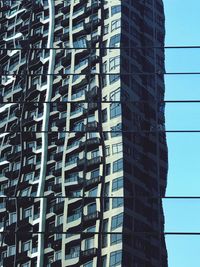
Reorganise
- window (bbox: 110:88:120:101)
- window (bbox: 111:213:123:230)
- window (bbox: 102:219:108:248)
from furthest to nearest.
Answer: window (bbox: 110:88:120:101) < window (bbox: 111:213:123:230) < window (bbox: 102:219:108:248)

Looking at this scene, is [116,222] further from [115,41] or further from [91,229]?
[115,41]

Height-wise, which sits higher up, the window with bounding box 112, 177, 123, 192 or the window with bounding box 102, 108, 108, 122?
the window with bounding box 102, 108, 108, 122

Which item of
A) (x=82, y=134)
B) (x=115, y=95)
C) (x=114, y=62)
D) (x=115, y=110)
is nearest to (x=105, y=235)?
(x=82, y=134)

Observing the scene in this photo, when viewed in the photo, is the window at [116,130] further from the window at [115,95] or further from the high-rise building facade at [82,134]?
the window at [115,95]

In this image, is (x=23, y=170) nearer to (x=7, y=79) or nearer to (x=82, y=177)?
(x=82, y=177)

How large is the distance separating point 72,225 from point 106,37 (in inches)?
252

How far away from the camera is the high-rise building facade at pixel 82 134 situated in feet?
57.6

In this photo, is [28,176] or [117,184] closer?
[117,184]

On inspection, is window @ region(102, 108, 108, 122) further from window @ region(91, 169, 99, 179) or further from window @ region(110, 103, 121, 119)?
window @ region(91, 169, 99, 179)

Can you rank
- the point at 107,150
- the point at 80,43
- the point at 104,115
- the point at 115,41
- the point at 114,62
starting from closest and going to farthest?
the point at 107,150, the point at 104,115, the point at 114,62, the point at 115,41, the point at 80,43

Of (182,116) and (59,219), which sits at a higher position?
(182,116)

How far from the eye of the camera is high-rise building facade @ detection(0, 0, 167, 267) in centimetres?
1756

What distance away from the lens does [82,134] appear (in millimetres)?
18781

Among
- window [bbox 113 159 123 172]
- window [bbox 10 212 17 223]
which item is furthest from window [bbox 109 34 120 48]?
window [bbox 10 212 17 223]
